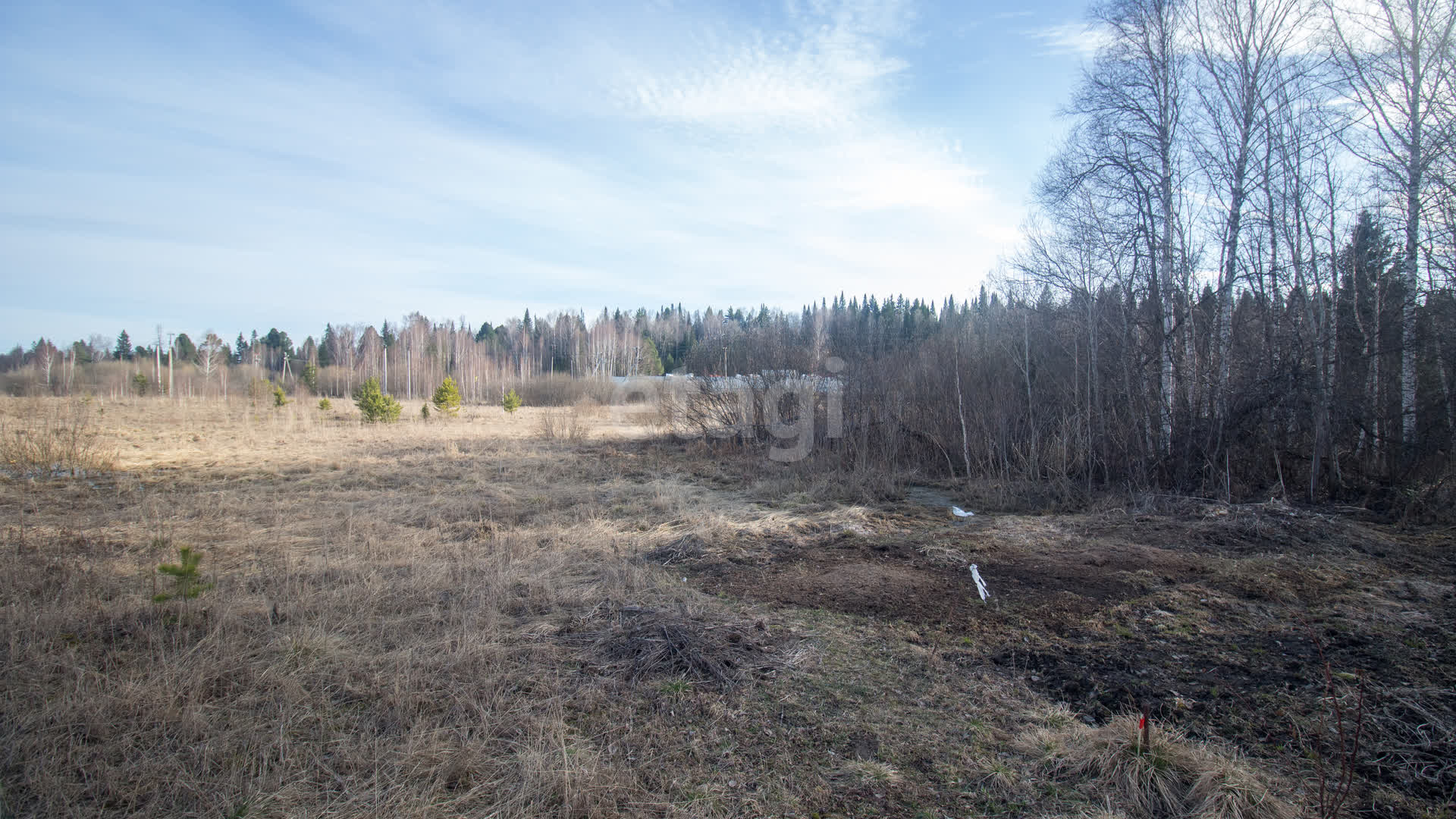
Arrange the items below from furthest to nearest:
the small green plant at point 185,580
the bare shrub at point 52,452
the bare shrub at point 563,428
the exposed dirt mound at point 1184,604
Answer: the bare shrub at point 563,428
the bare shrub at point 52,452
the small green plant at point 185,580
the exposed dirt mound at point 1184,604

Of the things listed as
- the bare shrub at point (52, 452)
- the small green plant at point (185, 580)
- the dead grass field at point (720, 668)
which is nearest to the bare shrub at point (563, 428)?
the bare shrub at point (52, 452)

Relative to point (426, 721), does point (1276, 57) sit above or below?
above

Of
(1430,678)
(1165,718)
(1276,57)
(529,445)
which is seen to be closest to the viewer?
(1165,718)

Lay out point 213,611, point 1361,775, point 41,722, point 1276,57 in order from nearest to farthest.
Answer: point 1361,775
point 41,722
point 213,611
point 1276,57

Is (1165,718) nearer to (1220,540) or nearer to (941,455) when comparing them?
(1220,540)

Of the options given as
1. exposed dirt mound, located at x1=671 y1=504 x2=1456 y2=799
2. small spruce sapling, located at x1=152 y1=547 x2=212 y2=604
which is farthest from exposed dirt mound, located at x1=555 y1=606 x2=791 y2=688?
small spruce sapling, located at x1=152 y1=547 x2=212 y2=604

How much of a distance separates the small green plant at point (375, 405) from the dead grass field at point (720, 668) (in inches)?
622

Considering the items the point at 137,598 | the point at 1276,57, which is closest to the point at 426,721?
the point at 137,598

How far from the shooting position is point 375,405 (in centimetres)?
2258

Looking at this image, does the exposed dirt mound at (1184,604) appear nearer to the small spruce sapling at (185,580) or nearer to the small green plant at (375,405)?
the small spruce sapling at (185,580)

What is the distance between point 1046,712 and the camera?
3.09 metres

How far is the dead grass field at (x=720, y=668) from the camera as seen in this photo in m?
2.47

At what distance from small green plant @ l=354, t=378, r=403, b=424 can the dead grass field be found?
15796 millimetres

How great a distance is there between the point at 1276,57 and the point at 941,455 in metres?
7.70
